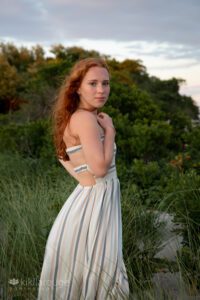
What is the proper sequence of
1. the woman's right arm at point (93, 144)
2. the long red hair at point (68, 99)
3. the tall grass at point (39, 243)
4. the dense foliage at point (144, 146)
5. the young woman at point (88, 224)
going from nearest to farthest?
1. the woman's right arm at point (93, 144)
2. the young woman at point (88, 224)
3. the long red hair at point (68, 99)
4. the tall grass at point (39, 243)
5. the dense foliage at point (144, 146)

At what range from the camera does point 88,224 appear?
308cm

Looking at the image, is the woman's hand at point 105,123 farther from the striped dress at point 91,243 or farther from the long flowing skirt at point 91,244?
the long flowing skirt at point 91,244

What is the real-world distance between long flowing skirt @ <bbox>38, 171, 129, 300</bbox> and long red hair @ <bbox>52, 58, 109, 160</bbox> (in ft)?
1.19

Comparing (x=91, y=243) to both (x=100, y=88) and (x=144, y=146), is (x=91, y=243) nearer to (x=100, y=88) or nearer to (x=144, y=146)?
(x=100, y=88)

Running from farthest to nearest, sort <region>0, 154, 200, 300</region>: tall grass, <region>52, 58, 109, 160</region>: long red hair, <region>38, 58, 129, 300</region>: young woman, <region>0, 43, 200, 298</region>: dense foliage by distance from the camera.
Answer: <region>0, 43, 200, 298</region>: dense foliage → <region>0, 154, 200, 300</region>: tall grass → <region>52, 58, 109, 160</region>: long red hair → <region>38, 58, 129, 300</region>: young woman

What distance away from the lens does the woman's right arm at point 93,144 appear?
292 centimetres

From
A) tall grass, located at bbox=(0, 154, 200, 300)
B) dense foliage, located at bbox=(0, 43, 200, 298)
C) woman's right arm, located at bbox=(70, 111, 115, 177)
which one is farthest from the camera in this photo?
dense foliage, located at bbox=(0, 43, 200, 298)

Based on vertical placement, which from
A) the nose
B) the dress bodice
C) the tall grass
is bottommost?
the tall grass

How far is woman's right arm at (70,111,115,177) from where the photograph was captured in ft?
9.59

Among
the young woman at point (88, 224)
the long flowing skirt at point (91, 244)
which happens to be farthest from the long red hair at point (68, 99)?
the long flowing skirt at point (91, 244)

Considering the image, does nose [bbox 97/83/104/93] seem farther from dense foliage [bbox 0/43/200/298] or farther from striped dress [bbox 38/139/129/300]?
dense foliage [bbox 0/43/200/298]

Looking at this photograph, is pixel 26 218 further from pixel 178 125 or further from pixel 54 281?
pixel 178 125

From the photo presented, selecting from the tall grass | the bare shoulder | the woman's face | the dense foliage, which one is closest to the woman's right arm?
the bare shoulder

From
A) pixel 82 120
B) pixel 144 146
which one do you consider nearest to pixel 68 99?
pixel 82 120
